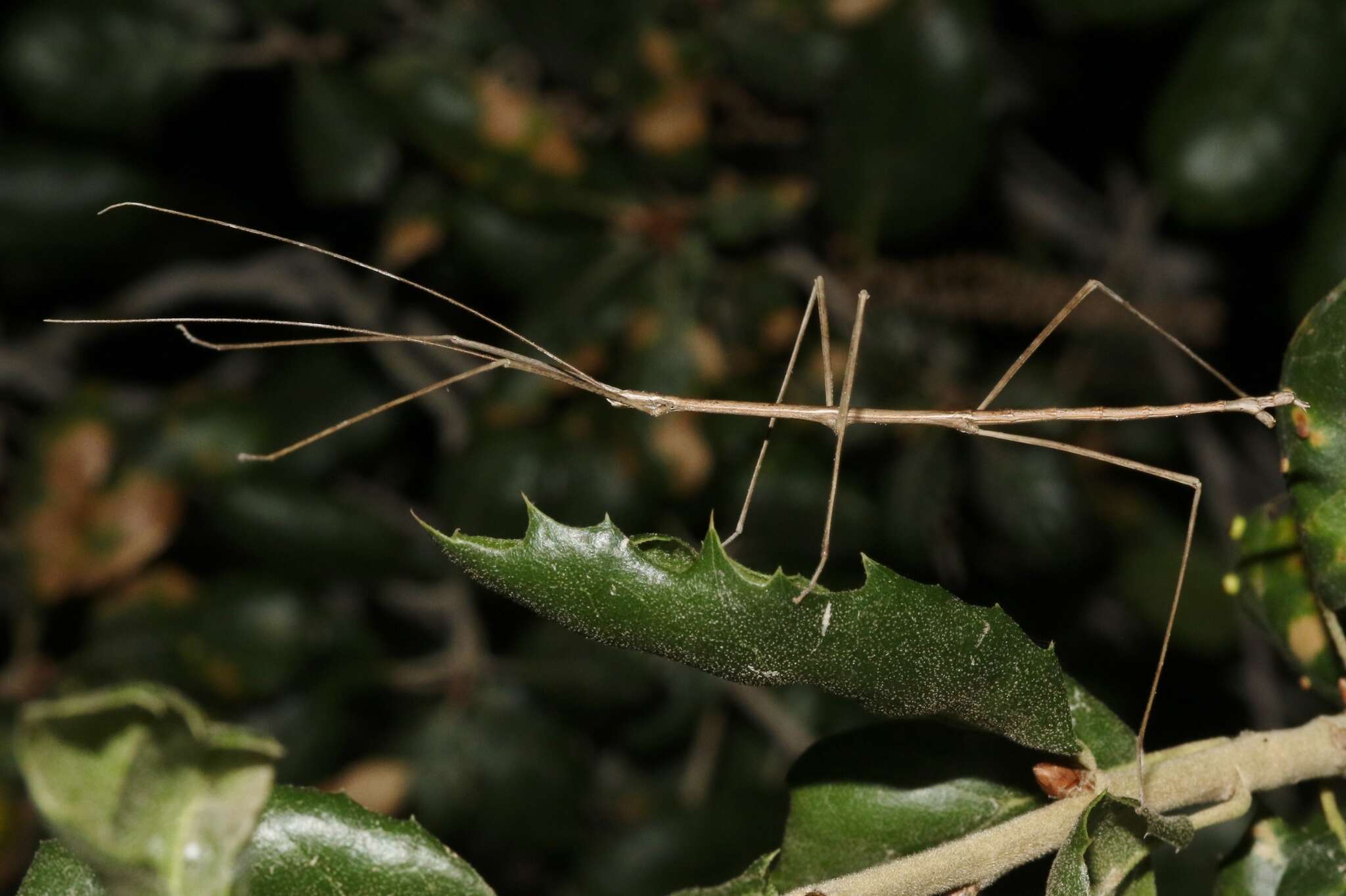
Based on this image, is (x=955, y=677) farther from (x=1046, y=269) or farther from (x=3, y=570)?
(x=3, y=570)

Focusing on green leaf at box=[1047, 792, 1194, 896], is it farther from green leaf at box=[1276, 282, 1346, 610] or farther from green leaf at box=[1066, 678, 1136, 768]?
green leaf at box=[1276, 282, 1346, 610]

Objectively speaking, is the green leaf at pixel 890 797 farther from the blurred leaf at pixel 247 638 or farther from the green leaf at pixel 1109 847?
the blurred leaf at pixel 247 638

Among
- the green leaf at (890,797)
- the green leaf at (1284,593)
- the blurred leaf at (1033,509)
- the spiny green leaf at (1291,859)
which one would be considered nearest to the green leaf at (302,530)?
the blurred leaf at (1033,509)

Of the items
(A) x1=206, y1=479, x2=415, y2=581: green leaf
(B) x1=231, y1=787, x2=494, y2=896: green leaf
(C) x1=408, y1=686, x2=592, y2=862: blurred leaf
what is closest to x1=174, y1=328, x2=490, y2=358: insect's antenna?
(B) x1=231, y1=787, x2=494, y2=896: green leaf

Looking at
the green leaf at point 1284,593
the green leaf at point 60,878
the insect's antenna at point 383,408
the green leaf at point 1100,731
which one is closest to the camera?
the green leaf at point 60,878

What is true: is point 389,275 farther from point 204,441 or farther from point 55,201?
point 55,201

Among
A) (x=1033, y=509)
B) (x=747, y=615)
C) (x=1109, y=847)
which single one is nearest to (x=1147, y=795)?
(x=1109, y=847)

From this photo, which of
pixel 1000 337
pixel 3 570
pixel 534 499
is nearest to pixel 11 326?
pixel 3 570
